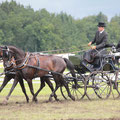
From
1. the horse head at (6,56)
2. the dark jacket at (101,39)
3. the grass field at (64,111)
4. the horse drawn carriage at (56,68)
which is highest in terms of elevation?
the dark jacket at (101,39)

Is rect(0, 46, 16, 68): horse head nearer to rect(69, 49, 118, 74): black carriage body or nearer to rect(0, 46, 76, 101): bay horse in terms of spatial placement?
rect(0, 46, 76, 101): bay horse

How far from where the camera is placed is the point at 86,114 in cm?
893

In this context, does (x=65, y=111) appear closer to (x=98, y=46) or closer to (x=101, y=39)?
(x=98, y=46)

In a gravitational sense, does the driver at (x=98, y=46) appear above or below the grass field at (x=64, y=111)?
above

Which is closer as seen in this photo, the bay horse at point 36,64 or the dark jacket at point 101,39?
the bay horse at point 36,64

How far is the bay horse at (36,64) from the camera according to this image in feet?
37.3

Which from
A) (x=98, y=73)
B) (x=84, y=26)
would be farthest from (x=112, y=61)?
(x=84, y=26)

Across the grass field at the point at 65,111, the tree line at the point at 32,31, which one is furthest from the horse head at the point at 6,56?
the tree line at the point at 32,31

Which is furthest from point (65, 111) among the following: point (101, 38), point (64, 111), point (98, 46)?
point (101, 38)

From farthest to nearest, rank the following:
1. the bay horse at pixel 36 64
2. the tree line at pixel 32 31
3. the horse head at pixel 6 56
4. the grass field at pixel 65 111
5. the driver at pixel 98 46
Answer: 1. the tree line at pixel 32 31
2. the driver at pixel 98 46
3. the bay horse at pixel 36 64
4. the horse head at pixel 6 56
5. the grass field at pixel 65 111

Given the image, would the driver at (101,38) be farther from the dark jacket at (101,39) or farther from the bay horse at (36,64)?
the bay horse at (36,64)

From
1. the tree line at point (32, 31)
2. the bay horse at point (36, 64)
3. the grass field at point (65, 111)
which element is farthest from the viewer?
the tree line at point (32, 31)

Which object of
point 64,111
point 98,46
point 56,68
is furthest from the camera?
point 98,46

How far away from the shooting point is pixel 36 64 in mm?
11648
